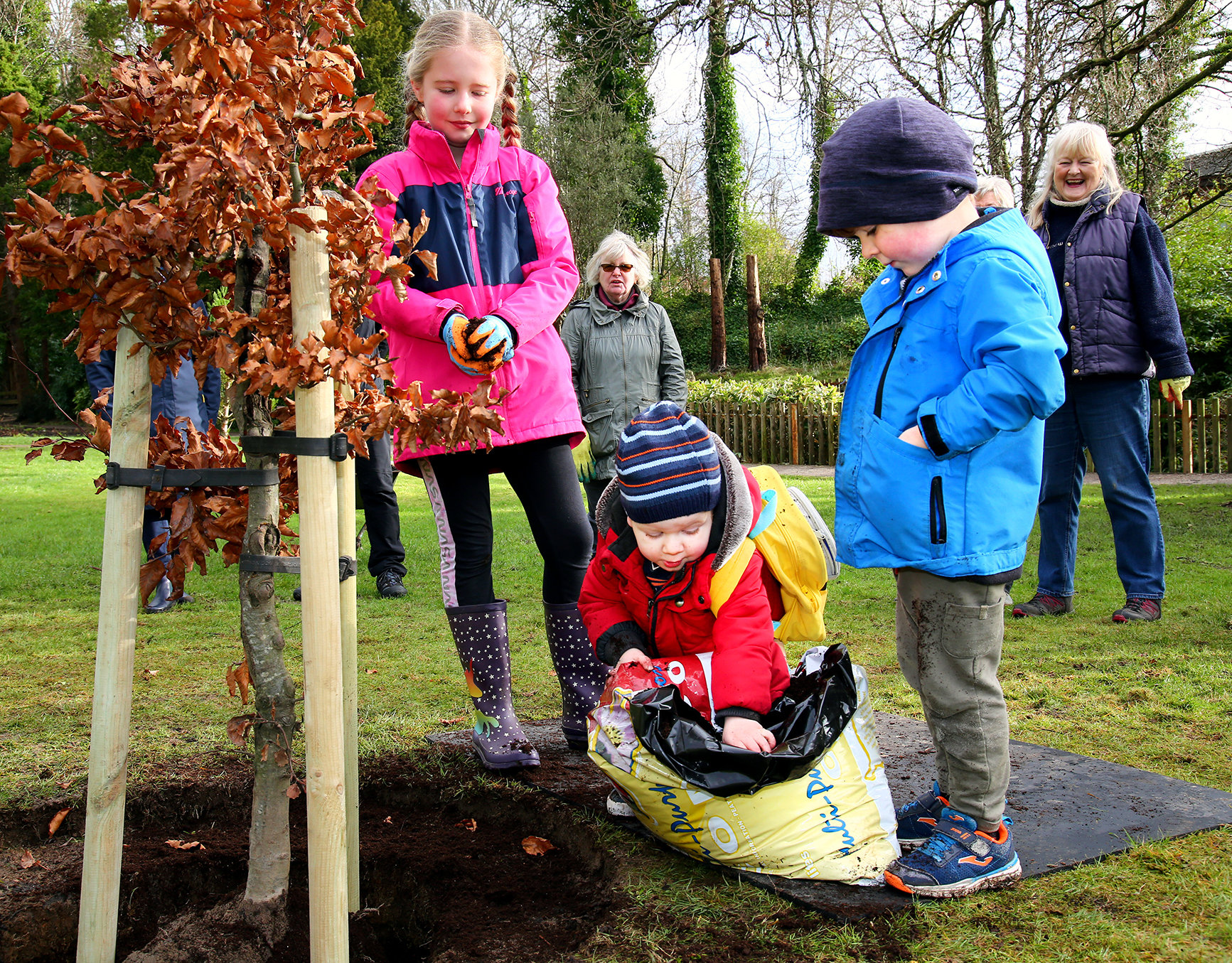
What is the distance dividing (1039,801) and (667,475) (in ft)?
4.52

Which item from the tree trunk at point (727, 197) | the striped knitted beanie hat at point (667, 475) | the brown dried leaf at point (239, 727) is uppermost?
the tree trunk at point (727, 197)

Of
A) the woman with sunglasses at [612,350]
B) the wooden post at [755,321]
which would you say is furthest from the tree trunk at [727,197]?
the woman with sunglasses at [612,350]

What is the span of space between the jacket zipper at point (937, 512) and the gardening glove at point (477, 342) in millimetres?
1206

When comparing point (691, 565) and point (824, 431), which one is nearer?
point (691, 565)

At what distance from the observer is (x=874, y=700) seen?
12.5ft

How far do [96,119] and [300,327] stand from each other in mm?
546

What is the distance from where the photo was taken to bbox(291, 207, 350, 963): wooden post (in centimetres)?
189

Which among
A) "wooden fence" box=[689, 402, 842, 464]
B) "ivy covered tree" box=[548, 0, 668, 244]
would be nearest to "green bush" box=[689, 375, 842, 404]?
"wooden fence" box=[689, 402, 842, 464]

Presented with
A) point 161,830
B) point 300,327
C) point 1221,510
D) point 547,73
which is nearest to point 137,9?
point 300,327

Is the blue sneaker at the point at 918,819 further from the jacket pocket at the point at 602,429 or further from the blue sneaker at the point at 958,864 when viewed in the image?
the jacket pocket at the point at 602,429

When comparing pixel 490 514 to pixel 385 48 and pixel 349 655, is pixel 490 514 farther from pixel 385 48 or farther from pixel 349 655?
pixel 385 48

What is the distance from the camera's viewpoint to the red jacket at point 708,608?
2500mm

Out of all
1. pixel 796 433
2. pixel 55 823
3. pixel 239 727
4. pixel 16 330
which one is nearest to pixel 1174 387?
pixel 239 727

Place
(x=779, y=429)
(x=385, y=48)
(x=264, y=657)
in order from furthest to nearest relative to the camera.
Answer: (x=385, y=48), (x=779, y=429), (x=264, y=657)
